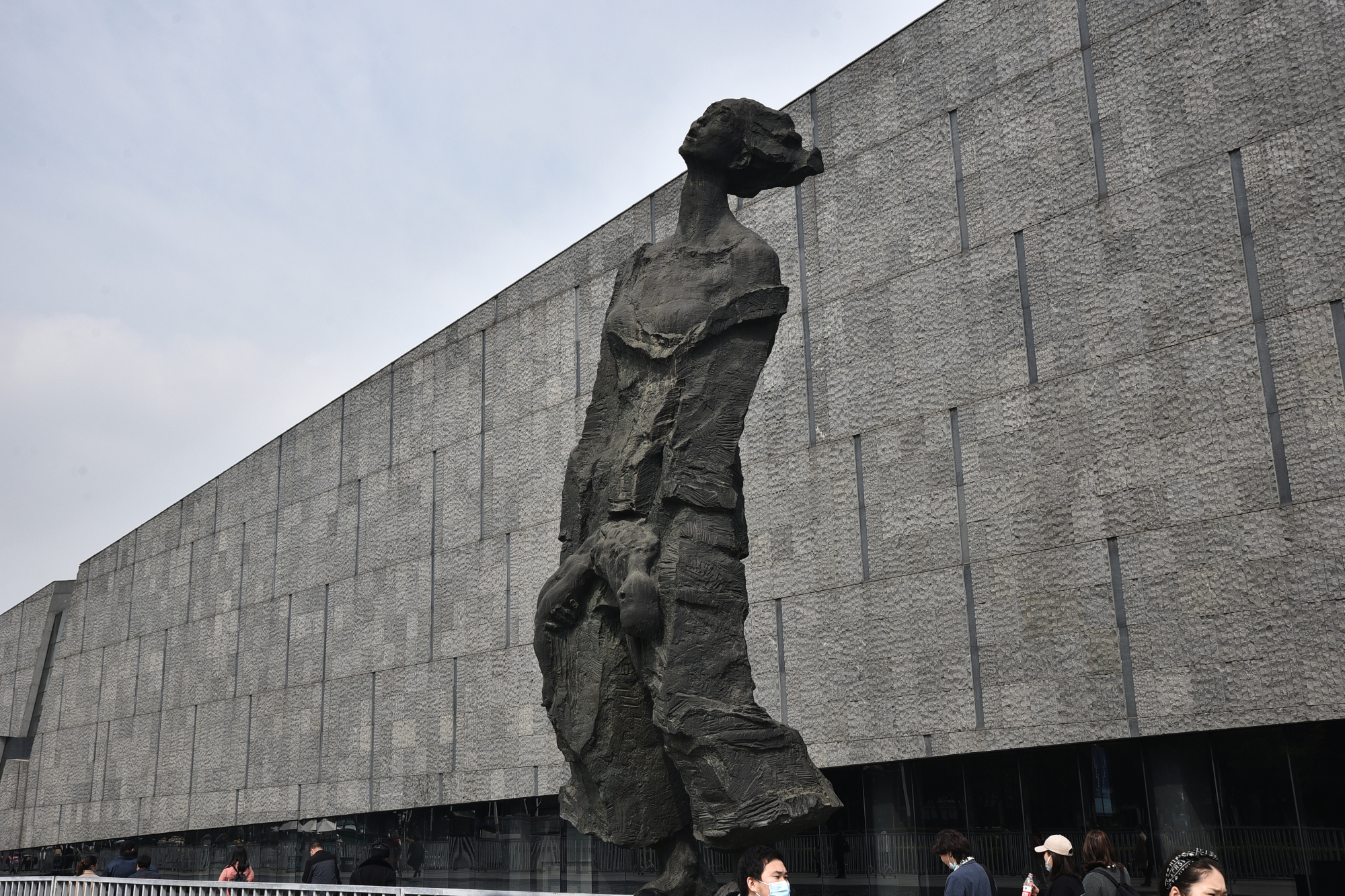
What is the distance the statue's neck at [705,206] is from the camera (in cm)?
736

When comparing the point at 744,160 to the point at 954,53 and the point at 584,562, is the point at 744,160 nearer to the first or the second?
the point at 584,562

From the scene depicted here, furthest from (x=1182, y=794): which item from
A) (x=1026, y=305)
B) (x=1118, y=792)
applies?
(x=1026, y=305)

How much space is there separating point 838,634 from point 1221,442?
4824mm

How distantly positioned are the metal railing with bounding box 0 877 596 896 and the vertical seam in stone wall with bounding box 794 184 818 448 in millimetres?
8107

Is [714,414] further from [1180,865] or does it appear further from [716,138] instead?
[1180,865]

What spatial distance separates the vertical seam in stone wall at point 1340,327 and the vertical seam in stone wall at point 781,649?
6.83 meters

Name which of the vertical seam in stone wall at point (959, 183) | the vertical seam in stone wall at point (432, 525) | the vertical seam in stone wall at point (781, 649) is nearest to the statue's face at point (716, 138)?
the vertical seam in stone wall at point (959, 183)

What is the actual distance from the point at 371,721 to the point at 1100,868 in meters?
18.1

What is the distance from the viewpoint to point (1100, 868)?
19.2 ft

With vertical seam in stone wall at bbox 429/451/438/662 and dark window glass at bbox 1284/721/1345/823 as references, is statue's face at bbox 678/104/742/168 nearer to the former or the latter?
dark window glass at bbox 1284/721/1345/823

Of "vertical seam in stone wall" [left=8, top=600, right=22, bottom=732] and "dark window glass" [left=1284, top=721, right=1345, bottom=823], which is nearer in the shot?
"dark window glass" [left=1284, top=721, right=1345, bottom=823]

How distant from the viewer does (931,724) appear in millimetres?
Result: 13938

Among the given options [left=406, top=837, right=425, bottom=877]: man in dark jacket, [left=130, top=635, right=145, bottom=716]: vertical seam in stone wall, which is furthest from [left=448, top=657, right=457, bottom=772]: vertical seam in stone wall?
[left=130, top=635, right=145, bottom=716]: vertical seam in stone wall

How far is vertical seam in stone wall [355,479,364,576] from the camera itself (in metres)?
23.5
